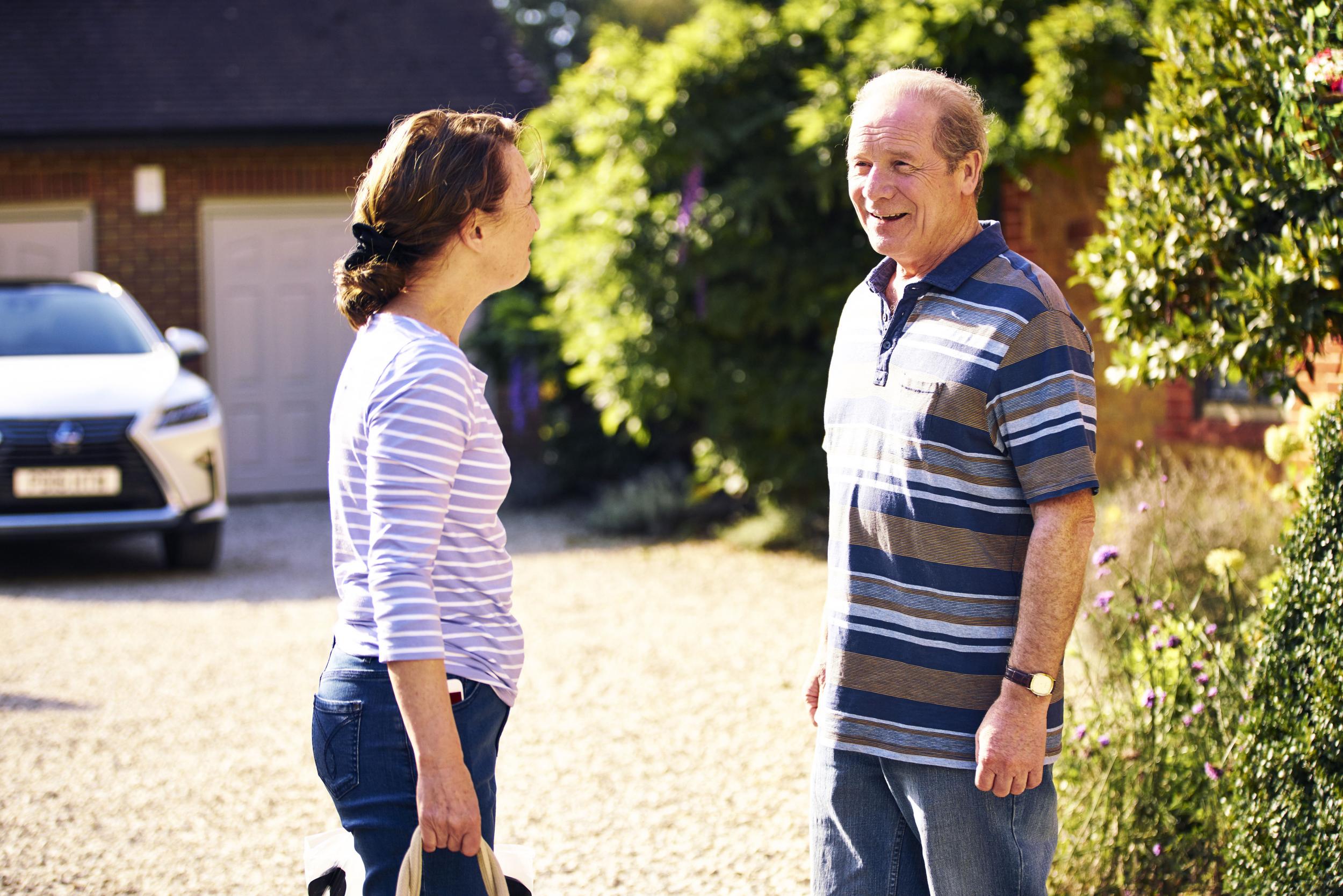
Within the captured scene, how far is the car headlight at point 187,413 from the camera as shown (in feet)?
25.8

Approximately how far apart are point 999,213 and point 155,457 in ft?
17.9

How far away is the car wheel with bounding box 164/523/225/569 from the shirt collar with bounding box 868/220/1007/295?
7028 millimetres

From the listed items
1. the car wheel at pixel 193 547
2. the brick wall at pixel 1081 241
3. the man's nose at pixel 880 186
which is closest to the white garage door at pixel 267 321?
the car wheel at pixel 193 547

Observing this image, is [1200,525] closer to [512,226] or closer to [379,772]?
[512,226]

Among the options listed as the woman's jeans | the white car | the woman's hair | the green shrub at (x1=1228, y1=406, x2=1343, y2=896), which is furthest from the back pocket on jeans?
the white car

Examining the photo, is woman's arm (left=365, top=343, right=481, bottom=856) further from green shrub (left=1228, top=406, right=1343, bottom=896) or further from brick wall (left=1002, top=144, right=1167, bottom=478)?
brick wall (left=1002, top=144, right=1167, bottom=478)

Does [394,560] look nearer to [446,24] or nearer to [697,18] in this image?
[697,18]

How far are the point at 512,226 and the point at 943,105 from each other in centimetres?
79

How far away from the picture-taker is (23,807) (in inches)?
166

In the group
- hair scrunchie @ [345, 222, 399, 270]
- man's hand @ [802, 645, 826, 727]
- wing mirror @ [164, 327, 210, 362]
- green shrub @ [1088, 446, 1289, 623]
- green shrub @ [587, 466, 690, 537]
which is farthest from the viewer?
green shrub @ [587, 466, 690, 537]

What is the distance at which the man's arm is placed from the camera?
2.02m

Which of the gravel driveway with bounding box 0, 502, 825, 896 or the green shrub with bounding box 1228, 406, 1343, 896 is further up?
the green shrub with bounding box 1228, 406, 1343, 896

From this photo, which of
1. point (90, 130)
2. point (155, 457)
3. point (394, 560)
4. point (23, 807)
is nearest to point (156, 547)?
point (155, 457)

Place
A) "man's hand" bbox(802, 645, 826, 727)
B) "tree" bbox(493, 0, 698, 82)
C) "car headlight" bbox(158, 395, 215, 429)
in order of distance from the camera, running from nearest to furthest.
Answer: "man's hand" bbox(802, 645, 826, 727) → "car headlight" bbox(158, 395, 215, 429) → "tree" bbox(493, 0, 698, 82)
